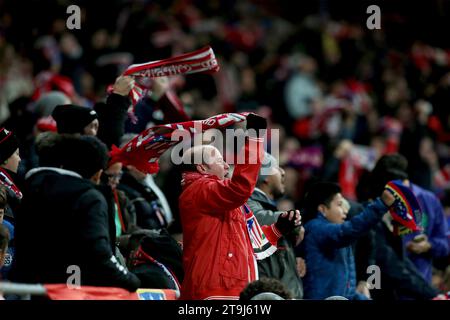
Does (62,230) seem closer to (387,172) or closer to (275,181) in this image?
(275,181)

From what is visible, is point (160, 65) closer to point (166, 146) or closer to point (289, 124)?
point (166, 146)

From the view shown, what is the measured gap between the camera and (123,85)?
7.74m

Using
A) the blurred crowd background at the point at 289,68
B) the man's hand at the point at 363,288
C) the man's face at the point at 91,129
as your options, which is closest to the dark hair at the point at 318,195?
the man's hand at the point at 363,288

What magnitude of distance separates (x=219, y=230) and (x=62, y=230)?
Answer: 115 cm

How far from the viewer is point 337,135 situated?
15.4 metres

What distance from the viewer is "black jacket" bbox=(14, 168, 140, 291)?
5.55m

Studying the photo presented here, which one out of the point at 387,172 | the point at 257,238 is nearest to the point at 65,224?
the point at 257,238

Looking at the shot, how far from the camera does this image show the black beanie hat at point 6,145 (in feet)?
23.8

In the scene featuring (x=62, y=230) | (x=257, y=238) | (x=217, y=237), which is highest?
(x=62, y=230)

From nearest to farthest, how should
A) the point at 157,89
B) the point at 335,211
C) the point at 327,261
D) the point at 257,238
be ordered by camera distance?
Result: the point at 257,238 < the point at 327,261 < the point at 335,211 < the point at 157,89

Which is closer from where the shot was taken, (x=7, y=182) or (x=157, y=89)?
(x=7, y=182)

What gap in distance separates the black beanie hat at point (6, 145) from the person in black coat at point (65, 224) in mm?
1591

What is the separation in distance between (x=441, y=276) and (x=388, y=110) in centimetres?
689
